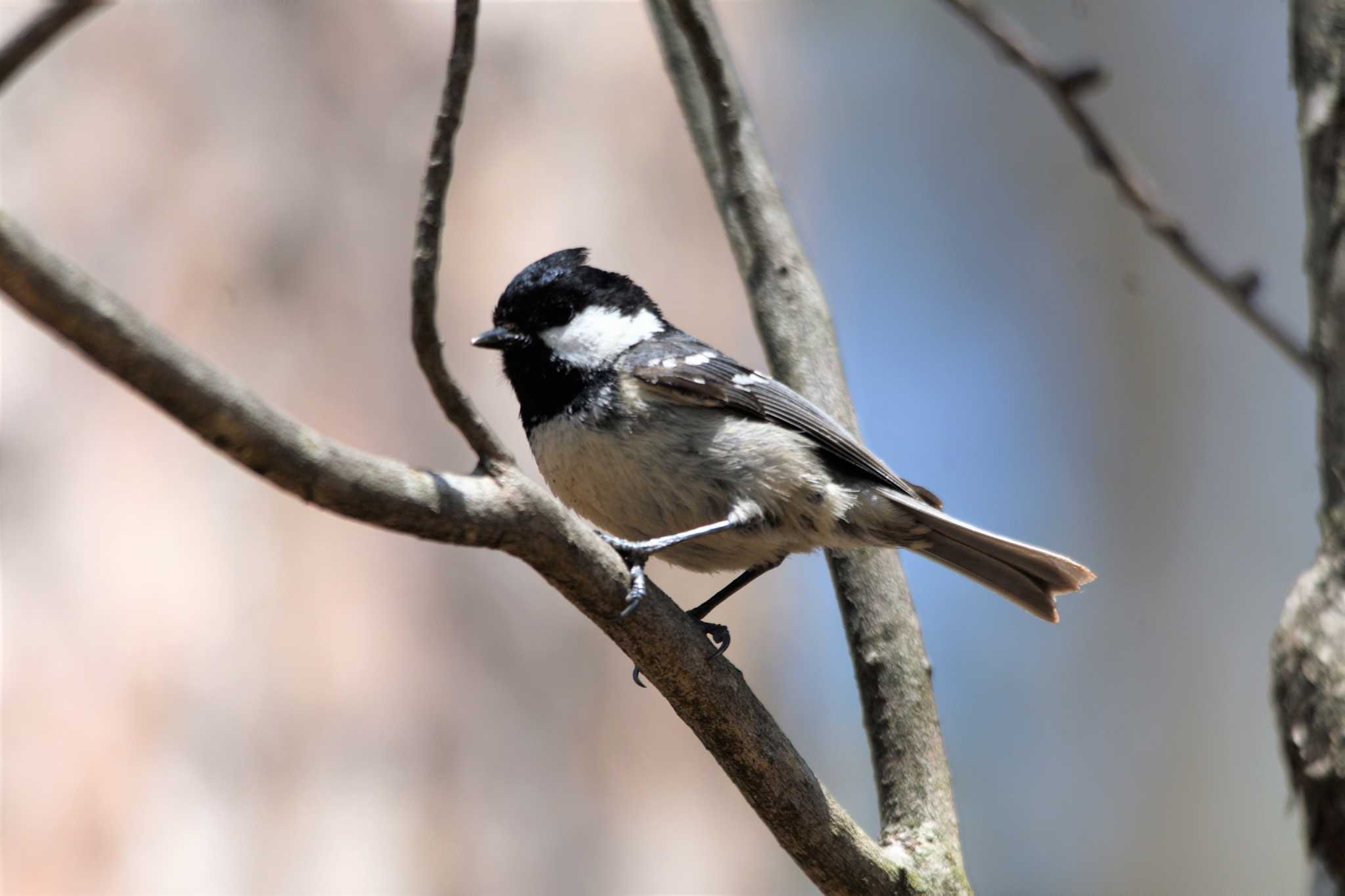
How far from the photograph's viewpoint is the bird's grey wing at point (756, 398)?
9.03 ft

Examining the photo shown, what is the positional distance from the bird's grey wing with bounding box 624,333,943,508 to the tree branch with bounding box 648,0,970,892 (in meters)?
0.04

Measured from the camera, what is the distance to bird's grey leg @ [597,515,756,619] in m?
1.76

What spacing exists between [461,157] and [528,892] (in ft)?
8.15

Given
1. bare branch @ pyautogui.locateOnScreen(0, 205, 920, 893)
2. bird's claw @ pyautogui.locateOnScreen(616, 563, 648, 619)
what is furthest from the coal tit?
bird's claw @ pyautogui.locateOnScreen(616, 563, 648, 619)

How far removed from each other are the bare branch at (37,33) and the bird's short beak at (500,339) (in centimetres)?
189

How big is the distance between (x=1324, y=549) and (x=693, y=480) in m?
1.43

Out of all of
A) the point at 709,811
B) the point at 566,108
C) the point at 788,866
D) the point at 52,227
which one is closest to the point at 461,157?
the point at 566,108

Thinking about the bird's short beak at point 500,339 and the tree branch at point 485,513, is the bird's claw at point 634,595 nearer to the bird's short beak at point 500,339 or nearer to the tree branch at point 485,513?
the tree branch at point 485,513

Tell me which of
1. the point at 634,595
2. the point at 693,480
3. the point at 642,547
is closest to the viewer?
the point at 634,595

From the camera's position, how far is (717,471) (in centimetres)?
274

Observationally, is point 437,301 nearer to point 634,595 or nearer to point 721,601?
point 634,595

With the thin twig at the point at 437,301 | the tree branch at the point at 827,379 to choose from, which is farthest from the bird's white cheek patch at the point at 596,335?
the thin twig at the point at 437,301

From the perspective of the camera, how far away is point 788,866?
5.41 metres

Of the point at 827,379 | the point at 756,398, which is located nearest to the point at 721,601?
the point at 756,398
